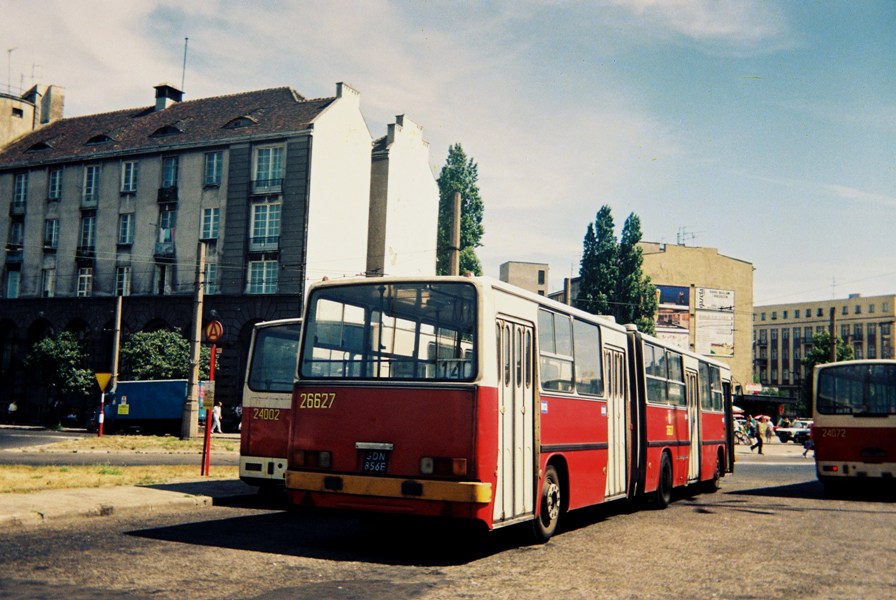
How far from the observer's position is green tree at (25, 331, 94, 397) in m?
52.1

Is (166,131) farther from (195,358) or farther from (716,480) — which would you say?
(716,480)

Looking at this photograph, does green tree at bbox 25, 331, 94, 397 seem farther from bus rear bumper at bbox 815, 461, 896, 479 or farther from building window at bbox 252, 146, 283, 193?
bus rear bumper at bbox 815, 461, 896, 479

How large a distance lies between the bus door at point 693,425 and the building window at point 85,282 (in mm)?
44291

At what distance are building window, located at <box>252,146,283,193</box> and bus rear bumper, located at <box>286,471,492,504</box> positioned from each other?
138ft

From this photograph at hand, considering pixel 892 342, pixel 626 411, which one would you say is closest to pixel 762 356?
Result: pixel 892 342

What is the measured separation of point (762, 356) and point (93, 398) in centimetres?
12458

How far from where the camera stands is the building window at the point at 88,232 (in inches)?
2175

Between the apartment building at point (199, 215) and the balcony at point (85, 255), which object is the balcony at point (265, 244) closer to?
the apartment building at point (199, 215)

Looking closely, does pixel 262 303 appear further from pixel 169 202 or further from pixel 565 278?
pixel 565 278

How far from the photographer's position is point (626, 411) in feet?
46.7

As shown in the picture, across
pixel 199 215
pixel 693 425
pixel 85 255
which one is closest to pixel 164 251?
pixel 199 215

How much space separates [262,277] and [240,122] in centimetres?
958

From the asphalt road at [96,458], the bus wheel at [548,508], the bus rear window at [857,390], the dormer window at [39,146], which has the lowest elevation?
the asphalt road at [96,458]

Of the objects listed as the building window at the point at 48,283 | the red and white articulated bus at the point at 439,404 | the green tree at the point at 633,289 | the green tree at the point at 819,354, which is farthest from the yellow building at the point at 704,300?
the red and white articulated bus at the point at 439,404
